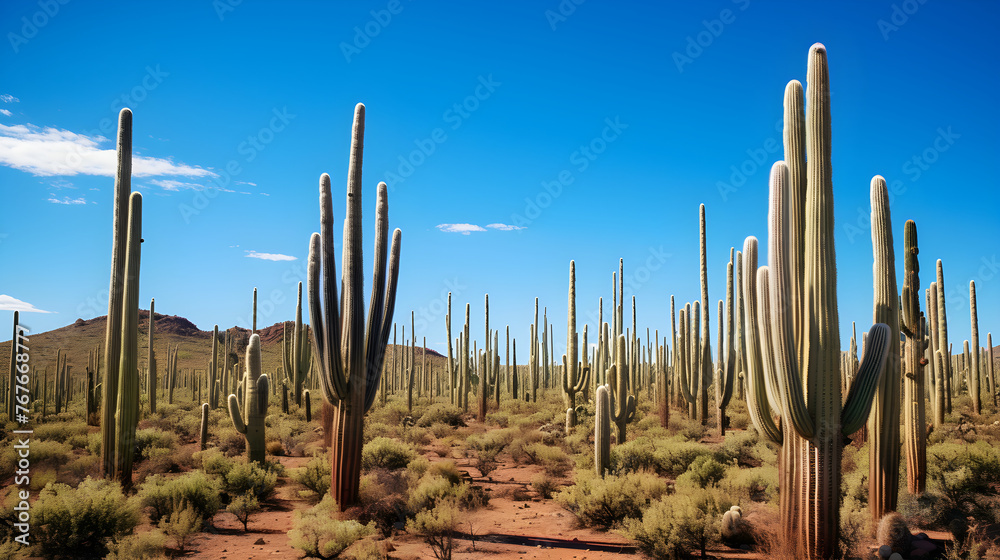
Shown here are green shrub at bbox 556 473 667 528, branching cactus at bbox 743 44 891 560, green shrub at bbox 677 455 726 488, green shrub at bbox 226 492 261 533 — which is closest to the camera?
branching cactus at bbox 743 44 891 560

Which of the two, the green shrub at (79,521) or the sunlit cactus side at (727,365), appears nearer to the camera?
the green shrub at (79,521)

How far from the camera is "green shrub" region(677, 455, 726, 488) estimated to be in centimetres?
1028

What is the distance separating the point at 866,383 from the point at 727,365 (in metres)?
9.79

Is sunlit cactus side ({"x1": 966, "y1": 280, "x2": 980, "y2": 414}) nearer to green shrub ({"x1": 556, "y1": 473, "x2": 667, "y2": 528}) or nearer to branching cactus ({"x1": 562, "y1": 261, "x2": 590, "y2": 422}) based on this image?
branching cactus ({"x1": 562, "y1": 261, "x2": 590, "y2": 422})

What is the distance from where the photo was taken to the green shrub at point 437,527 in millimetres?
7781

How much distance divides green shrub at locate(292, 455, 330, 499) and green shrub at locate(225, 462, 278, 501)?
1.70 feet

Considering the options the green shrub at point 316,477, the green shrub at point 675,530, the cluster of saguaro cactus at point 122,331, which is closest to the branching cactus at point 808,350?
the green shrub at point 675,530

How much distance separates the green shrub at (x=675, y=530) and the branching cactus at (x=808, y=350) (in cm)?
120

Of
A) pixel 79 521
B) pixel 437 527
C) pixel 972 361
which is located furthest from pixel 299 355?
pixel 972 361

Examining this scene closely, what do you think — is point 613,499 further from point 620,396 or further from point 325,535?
point 620,396

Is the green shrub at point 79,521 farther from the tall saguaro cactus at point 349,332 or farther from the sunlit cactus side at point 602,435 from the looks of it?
the sunlit cactus side at point 602,435

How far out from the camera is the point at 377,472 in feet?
35.9

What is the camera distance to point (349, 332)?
30.1 ft

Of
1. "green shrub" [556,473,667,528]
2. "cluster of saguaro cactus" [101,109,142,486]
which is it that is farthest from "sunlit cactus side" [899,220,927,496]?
"cluster of saguaro cactus" [101,109,142,486]
